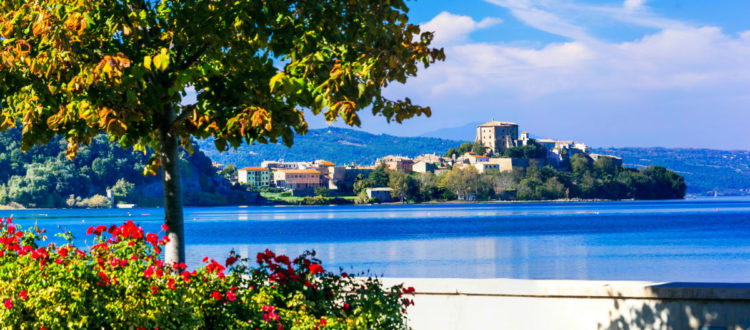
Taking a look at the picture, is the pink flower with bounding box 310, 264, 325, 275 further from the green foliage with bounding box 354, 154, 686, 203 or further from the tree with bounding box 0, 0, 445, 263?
the green foliage with bounding box 354, 154, 686, 203

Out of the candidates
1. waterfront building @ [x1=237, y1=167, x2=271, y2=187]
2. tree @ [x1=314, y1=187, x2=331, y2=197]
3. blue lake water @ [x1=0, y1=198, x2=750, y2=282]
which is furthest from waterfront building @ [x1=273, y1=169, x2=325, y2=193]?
blue lake water @ [x1=0, y1=198, x2=750, y2=282]

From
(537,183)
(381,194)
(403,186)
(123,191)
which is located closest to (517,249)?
(123,191)

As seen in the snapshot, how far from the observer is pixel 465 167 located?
566 feet

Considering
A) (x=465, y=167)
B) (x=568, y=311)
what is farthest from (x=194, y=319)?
(x=465, y=167)

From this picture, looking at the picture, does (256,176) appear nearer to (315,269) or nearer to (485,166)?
(485,166)

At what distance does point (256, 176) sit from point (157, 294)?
194060 millimetres

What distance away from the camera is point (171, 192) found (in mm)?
6965

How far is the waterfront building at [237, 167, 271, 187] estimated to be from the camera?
19412cm

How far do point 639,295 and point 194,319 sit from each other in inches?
139

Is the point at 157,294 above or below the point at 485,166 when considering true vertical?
below

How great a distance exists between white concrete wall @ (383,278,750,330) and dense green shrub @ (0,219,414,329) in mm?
1104

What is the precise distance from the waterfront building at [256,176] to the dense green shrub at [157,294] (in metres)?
188

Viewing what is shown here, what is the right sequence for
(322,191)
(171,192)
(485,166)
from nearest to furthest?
1. (171,192)
2. (322,191)
3. (485,166)

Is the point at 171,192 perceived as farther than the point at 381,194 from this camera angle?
No
